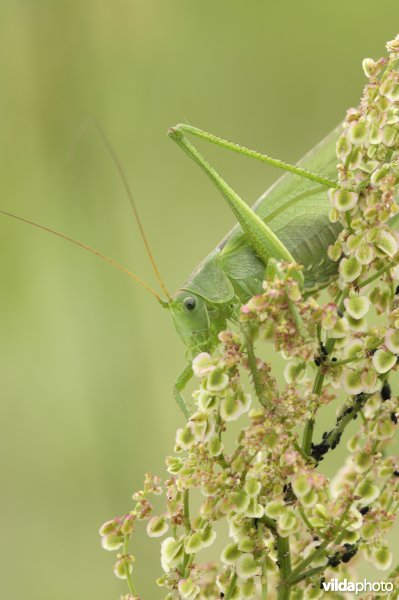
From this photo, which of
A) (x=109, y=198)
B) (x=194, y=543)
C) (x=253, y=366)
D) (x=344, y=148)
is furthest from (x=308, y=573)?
(x=109, y=198)

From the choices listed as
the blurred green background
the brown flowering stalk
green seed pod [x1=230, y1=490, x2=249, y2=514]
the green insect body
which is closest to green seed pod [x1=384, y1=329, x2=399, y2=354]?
the brown flowering stalk

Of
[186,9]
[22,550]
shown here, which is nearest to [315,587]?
[22,550]

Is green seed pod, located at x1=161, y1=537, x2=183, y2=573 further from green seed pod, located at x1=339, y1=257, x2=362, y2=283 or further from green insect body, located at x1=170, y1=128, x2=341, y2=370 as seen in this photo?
green insect body, located at x1=170, y1=128, x2=341, y2=370

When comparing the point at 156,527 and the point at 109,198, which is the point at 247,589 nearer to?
→ the point at 156,527

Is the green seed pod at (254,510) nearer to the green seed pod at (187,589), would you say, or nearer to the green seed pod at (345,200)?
the green seed pod at (187,589)

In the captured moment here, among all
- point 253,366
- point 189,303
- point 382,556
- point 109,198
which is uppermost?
A: point 109,198

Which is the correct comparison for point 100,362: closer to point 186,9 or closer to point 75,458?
point 75,458

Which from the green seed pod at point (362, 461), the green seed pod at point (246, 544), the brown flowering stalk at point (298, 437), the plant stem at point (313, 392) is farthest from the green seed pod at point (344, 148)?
the green seed pod at point (246, 544)
